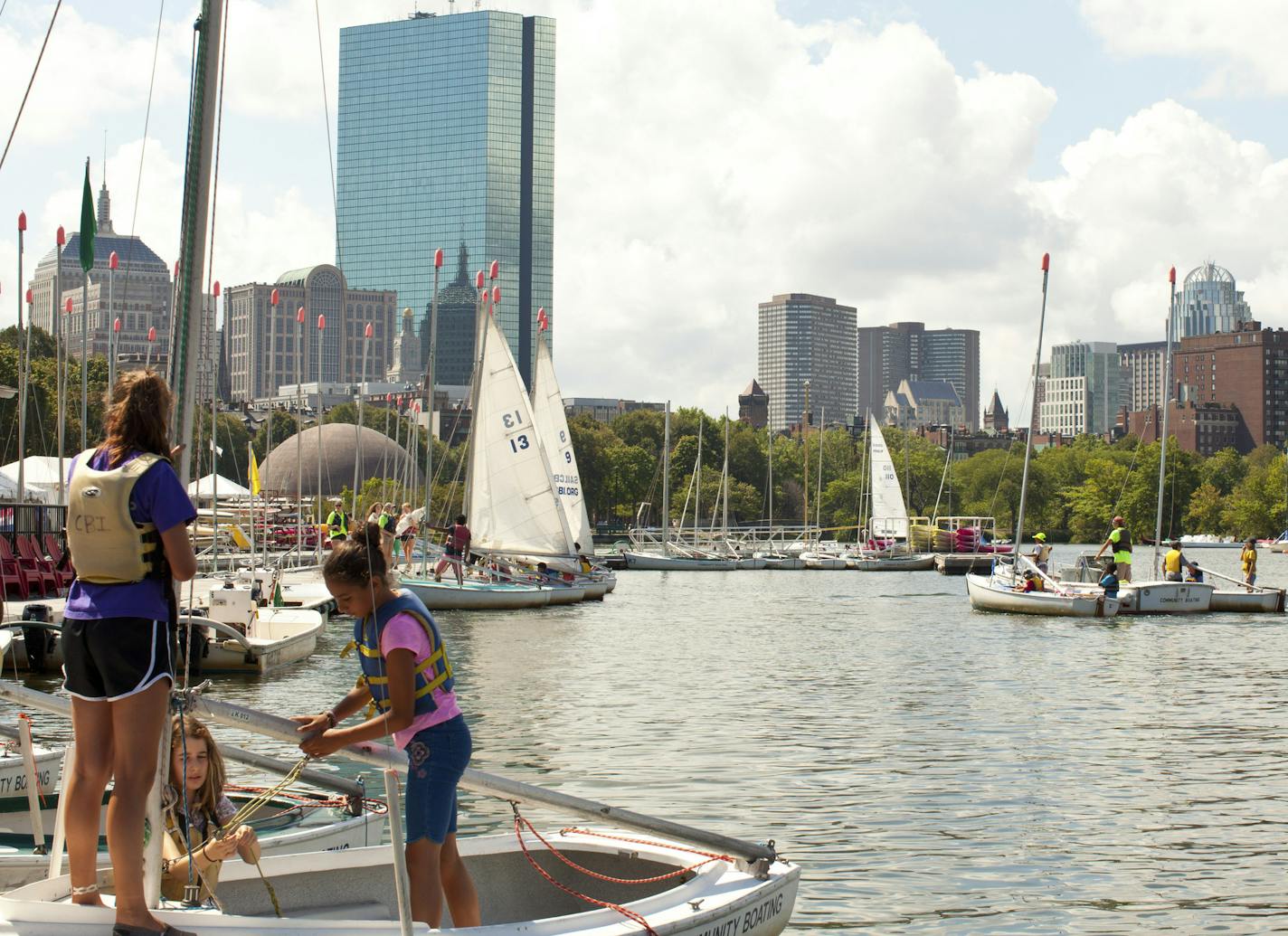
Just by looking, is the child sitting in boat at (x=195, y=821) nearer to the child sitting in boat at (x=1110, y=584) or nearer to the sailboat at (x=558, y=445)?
the child sitting in boat at (x=1110, y=584)

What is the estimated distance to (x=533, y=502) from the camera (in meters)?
50.8

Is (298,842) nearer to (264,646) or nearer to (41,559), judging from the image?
(264,646)

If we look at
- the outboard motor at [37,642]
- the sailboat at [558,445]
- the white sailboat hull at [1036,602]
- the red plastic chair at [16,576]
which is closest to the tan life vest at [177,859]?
the outboard motor at [37,642]

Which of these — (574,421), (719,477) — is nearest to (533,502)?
(719,477)

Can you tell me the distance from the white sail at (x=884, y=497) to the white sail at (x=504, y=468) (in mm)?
52291

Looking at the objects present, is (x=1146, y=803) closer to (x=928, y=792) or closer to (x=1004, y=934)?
(x=928, y=792)

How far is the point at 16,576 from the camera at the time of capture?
34156 mm

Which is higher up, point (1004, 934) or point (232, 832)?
point (232, 832)

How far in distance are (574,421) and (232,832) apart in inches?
6274

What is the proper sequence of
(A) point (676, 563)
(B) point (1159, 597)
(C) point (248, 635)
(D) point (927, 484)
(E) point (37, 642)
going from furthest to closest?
(D) point (927, 484), (A) point (676, 563), (B) point (1159, 597), (C) point (248, 635), (E) point (37, 642)

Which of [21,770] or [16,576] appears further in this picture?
[16,576]

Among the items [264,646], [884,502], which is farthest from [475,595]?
[884,502]

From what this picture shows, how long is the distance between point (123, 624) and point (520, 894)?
3177mm

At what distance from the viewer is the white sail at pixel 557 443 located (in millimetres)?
57562
